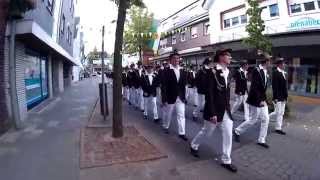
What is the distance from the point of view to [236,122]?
1127 centimetres

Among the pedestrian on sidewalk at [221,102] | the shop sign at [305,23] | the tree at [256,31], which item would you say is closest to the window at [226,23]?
the shop sign at [305,23]

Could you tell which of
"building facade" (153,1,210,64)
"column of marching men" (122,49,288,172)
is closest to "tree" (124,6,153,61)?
"building facade" (153,1,210,64)

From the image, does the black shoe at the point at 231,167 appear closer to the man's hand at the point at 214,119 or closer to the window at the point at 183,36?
the man's hand at the point at 214,119

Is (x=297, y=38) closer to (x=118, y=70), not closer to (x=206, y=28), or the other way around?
(x=206, y=28)

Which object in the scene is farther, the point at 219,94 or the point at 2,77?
the point at 2,77

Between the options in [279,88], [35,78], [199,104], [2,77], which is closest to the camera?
[279,88]

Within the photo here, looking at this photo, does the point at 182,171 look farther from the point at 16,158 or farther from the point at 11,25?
the point at 11,25

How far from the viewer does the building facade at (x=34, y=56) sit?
10.4 metres

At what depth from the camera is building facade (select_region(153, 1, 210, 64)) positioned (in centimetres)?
3294

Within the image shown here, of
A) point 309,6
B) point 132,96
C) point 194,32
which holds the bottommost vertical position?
point 132,96

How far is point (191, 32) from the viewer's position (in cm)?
3594

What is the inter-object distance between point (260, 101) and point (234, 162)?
5.60 ft

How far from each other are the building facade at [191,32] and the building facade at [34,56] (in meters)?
13.4

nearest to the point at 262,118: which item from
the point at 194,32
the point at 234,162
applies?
the point at 234,162
